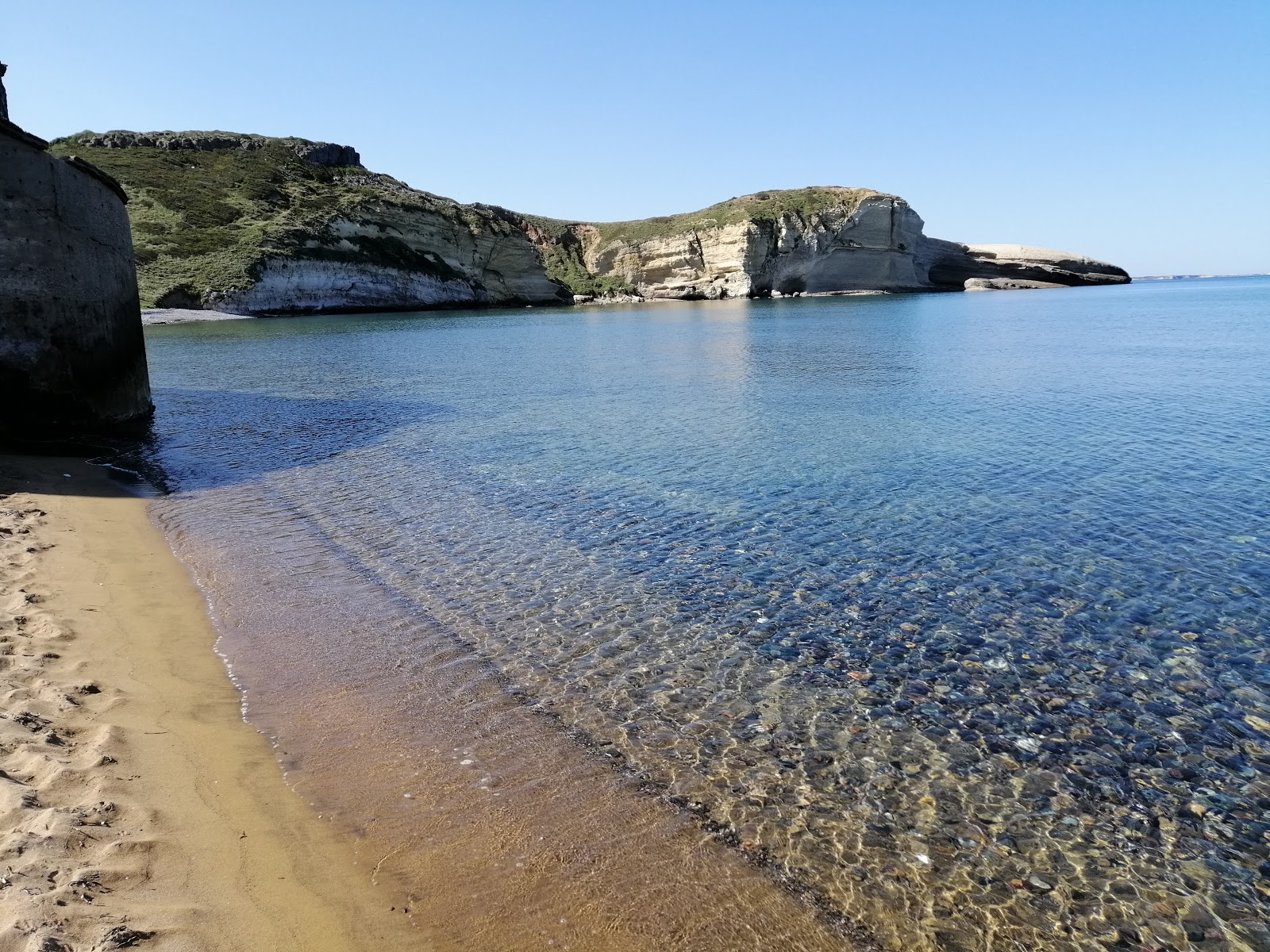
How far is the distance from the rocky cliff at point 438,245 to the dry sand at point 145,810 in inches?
2815

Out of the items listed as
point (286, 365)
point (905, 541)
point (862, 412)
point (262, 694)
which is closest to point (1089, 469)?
point (905, 541)

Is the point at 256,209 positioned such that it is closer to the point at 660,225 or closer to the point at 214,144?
the point at 214,144

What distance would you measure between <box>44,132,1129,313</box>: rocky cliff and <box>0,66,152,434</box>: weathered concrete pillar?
59.1m

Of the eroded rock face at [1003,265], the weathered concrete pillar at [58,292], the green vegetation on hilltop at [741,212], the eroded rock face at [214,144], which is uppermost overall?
the eroded rock face at [214,144]

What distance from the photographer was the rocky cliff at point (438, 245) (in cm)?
7419

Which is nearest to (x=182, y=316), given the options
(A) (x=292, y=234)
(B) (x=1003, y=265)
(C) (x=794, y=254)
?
(A) (x=292, y=234)

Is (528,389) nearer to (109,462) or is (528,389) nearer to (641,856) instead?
(109,462)

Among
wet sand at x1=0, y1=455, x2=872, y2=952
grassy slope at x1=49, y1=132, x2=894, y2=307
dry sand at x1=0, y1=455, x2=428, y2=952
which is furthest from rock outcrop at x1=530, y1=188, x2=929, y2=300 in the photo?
wet sand at x1=0, y1=455, x2=872, y2=952

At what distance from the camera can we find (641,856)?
13.9 ft

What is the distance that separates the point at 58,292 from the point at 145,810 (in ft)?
43.4

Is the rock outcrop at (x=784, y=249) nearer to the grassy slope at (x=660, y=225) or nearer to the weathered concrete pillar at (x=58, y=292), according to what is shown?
the grassy slope at (x=660, y=225)

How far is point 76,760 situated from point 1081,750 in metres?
6.41

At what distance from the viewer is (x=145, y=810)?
13.8 feet

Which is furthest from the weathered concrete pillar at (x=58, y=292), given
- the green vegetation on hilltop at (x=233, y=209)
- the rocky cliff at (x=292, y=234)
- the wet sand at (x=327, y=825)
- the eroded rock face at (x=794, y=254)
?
the eroded rock face at (x=794, y=254)
